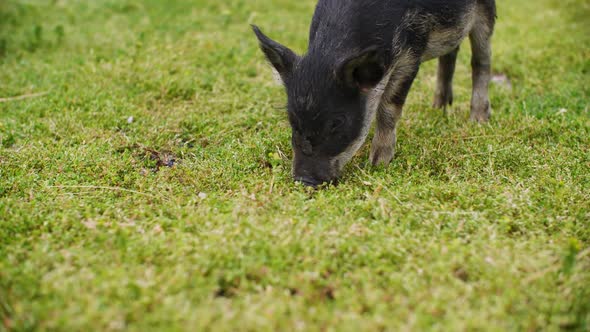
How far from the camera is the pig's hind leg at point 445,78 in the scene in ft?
18.1

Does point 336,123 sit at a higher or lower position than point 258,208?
higher

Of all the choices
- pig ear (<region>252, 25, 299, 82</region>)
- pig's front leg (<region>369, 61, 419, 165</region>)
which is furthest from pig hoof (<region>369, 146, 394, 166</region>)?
pig ear (<region>252, 25, 299, 82</region>)

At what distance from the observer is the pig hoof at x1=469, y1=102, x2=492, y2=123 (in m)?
5.36

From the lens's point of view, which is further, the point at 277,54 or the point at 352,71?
the point at 277,54

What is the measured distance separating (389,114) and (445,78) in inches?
59.0

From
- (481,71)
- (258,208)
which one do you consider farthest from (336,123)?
(481,71)

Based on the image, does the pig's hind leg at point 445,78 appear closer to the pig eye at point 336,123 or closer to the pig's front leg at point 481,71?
the pig's front leg at point 481,71

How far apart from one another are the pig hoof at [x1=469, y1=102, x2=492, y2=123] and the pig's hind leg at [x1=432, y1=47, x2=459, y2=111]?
29 centimetres

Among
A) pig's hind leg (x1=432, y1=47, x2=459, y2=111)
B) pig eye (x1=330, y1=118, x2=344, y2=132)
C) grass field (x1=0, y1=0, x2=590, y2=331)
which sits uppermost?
pig's hind leg (x1=432, y1=47, x2=459, y2=111)

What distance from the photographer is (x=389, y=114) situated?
4.39m

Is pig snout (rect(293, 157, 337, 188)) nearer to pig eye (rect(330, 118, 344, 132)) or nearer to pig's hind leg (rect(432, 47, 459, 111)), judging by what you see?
pig eye (rect(330, 118, 344, 132))

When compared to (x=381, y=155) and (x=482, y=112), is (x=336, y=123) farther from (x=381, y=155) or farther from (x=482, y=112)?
(x=482, y=112)

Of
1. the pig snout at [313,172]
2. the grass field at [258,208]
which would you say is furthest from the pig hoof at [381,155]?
the pig snout at [313,172]

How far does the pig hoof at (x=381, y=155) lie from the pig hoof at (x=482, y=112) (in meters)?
1.46
